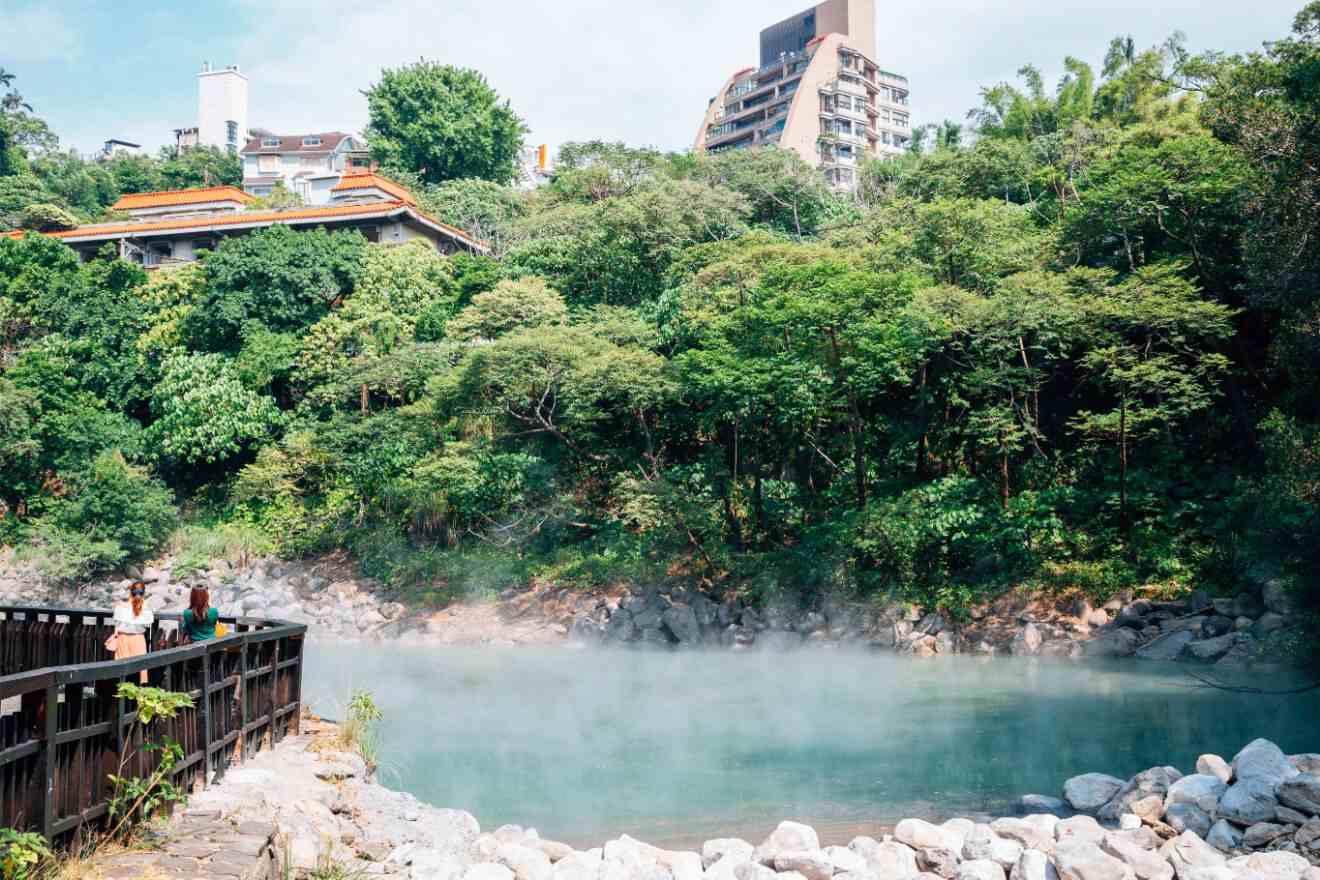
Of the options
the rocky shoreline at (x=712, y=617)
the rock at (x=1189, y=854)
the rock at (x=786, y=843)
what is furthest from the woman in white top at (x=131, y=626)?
the rocky shoreline at (x=712, y=617)

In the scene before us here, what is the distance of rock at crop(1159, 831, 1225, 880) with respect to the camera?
7789mm

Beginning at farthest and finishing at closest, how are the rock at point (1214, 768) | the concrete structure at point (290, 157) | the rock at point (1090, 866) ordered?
the concrete structure at point (290, 157) → the rock at point (1214, 768) → the rock at point (1090, 866)

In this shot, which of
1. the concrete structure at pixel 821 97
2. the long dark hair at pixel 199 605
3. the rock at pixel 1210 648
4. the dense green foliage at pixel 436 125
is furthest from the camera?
the concrete structure at pixel 821 97

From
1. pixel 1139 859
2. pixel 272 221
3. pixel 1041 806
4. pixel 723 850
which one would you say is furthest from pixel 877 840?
pixel 272 221

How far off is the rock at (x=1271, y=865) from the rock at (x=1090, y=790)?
1898mm

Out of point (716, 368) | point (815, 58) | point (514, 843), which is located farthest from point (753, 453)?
point (815, 58)

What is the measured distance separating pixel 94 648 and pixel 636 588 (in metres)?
13.9

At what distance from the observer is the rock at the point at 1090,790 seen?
9688mm

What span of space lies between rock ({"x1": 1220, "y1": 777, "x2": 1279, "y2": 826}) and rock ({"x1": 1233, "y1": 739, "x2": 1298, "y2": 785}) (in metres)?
0.11

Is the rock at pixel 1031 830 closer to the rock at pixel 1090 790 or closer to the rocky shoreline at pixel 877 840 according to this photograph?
the rocky shoreline at pixel 877 840

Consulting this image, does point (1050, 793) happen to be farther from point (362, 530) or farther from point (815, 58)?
point (815, 58)

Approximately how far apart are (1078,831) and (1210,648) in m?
10.0

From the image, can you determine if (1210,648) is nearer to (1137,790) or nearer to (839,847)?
(1137,790)

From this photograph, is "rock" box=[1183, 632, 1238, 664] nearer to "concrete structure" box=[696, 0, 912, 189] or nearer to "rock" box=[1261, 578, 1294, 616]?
"rock" box=[1261, 578, 1294, 616]
